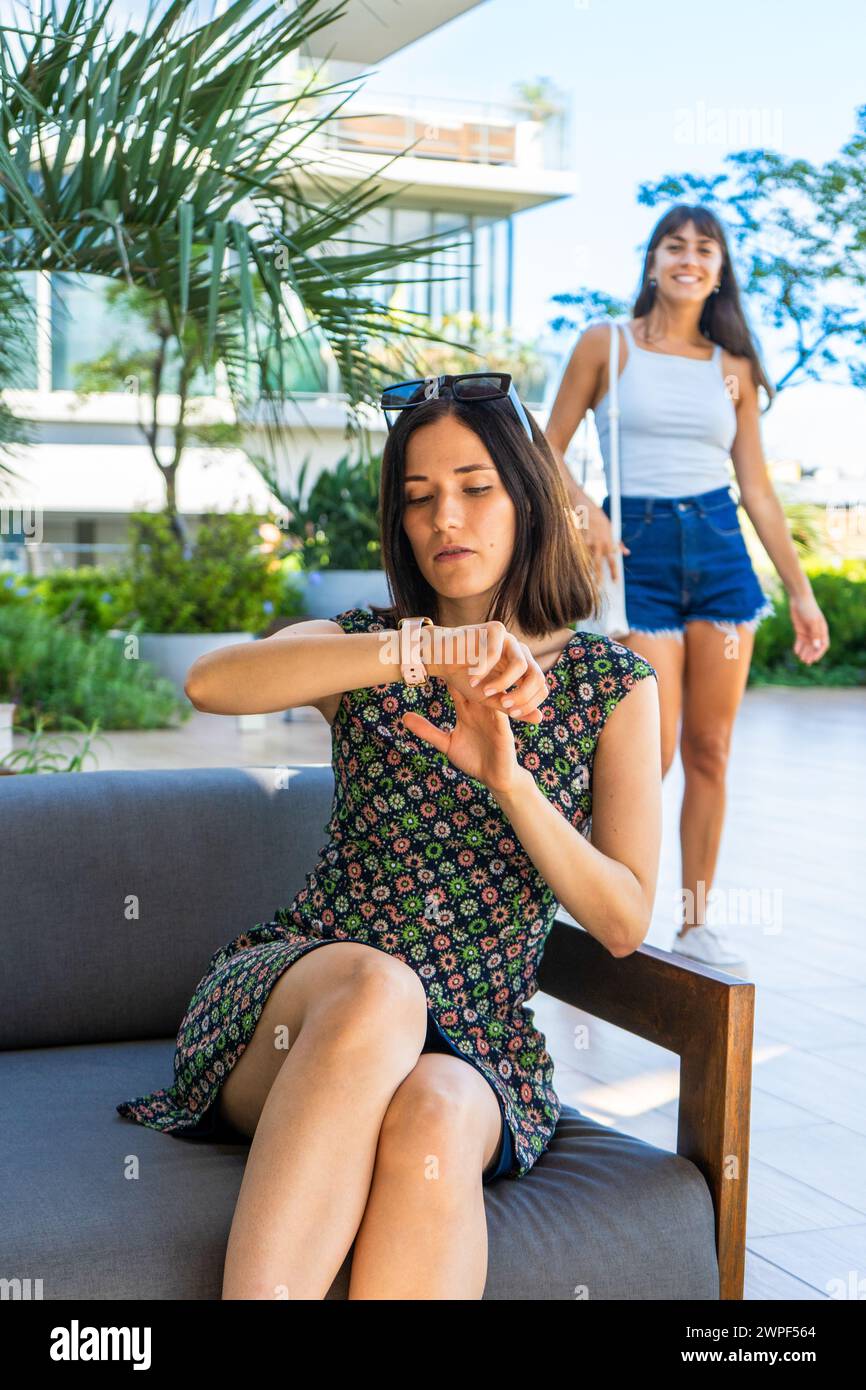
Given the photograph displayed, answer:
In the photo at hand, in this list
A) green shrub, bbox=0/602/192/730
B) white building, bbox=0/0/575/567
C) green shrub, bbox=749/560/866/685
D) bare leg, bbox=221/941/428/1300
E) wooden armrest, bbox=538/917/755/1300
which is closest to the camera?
bare leg, bbox=221/941/428/1300

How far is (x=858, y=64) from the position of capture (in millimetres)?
17281

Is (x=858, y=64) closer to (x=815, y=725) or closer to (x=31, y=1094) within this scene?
(x=815, y=725)

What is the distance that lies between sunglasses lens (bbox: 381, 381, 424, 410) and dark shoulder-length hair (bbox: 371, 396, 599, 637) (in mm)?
13

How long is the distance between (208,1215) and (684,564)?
7.72 feet

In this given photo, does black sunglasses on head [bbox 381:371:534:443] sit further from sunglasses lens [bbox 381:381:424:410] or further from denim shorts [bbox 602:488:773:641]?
denim shorts [bbox 602:488:773:641]

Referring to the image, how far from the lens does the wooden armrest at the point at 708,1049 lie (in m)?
1.75

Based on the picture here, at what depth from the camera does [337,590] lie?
37.3ft

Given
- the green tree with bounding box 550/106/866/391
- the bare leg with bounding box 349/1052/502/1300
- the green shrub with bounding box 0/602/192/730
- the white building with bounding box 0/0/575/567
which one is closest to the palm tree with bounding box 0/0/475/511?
the bare leg with bounding box 349/1052/502/1300

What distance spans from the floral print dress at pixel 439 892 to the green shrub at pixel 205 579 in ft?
28.7

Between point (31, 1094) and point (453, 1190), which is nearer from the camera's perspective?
point (453, 1190)

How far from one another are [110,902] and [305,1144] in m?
0.84

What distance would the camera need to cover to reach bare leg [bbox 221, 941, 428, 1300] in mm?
1509

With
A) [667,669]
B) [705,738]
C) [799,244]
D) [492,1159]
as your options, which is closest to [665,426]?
[667,669]
